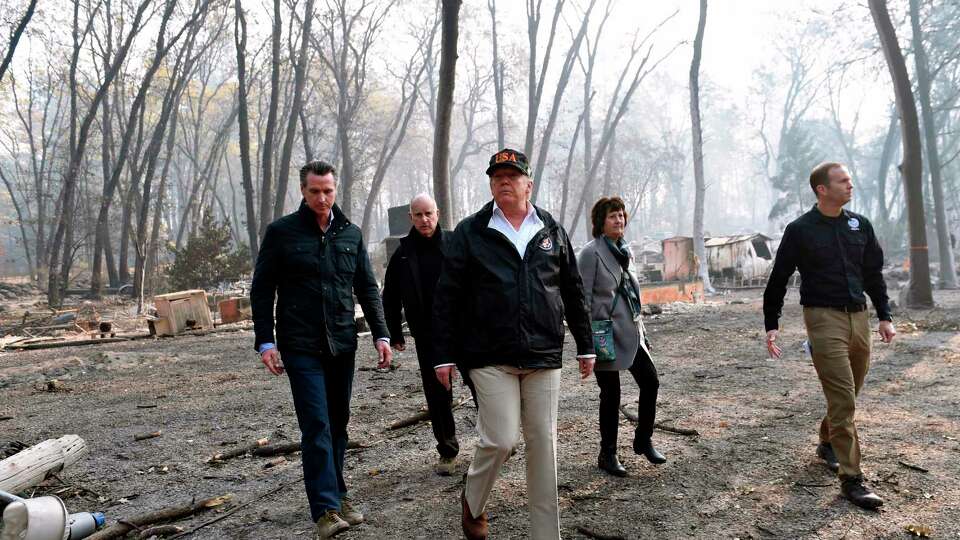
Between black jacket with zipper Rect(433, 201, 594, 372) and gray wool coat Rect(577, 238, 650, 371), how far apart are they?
3.67 ft

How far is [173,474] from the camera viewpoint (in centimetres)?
523

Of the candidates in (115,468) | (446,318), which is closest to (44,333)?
(115,468)

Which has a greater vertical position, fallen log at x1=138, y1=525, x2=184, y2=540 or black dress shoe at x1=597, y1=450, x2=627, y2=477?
black dress shoe at x1=597, y1=450, x2=627, y2=477

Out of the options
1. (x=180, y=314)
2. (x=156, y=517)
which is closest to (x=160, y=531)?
(x=156, y=517)

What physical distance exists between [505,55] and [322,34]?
8613mm

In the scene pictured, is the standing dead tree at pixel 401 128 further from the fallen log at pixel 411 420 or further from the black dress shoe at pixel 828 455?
the black dress shoe at pixel 828 455

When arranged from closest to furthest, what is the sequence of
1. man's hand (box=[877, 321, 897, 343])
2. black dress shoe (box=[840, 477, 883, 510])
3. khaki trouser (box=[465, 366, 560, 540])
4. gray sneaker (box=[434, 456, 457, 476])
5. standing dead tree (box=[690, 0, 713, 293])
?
khaki trouser (box=[465, 366, 560, 540]) < black dress shoe (box=[840, 477, 883, 510]) < man's hand (box=[877, 321, 897, 343]) < gray sneaker (box=[434, 456, 457, 476]) < standing dead tree (box=[690, 0, 713, 293])

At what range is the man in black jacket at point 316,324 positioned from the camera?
368cm

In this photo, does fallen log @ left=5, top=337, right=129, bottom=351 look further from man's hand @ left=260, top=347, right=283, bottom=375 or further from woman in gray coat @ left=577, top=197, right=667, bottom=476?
woman in gray coat @ left=577, top=197, right=667, bottom=476

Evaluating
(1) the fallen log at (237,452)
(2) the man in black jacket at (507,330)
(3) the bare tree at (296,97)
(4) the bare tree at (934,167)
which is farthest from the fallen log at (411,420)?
(4) the bare tree at (934,167)

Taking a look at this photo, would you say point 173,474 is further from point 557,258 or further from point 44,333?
point 44,333

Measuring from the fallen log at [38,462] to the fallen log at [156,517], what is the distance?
898 mm

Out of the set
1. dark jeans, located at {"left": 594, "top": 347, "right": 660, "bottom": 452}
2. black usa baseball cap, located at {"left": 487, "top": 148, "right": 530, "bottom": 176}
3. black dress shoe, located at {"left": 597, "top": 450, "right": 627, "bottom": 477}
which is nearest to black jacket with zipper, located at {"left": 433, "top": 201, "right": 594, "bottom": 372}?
black usa baseball cap, located at {"left": 487, "top": 148, "right": 530, "bottom": 176}

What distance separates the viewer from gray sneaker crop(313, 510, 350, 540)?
141 inches
